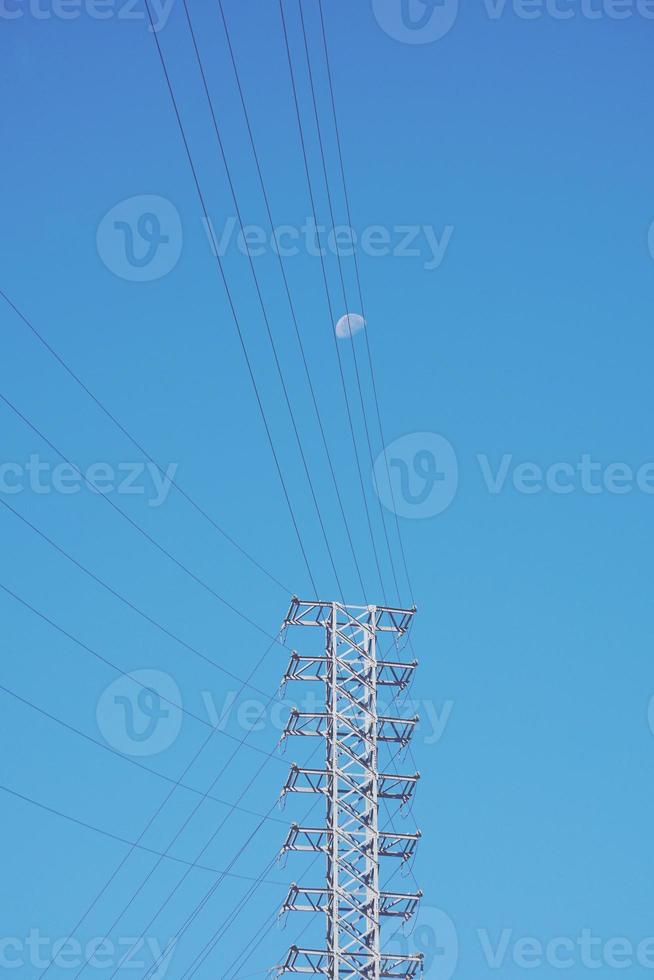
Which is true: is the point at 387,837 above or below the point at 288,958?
above

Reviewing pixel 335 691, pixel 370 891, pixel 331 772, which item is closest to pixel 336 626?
pixel 335 691

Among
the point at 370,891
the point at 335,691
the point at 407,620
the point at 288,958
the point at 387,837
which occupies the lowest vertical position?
the point at 288,958

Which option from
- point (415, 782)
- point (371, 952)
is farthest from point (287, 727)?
point (371, 952)

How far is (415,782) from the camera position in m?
34.1

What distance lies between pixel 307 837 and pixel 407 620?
7.07 m

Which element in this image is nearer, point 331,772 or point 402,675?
point 331,772

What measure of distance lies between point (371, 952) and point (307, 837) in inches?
113

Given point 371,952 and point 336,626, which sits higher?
point 336,626

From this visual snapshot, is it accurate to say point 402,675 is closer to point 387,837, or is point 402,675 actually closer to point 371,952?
point 387,837

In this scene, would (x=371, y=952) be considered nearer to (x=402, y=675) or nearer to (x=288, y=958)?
(x=288, y=958)

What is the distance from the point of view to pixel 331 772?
3225 cm

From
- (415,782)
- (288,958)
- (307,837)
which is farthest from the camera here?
(415,782)

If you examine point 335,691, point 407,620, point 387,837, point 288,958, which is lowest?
point 288,958

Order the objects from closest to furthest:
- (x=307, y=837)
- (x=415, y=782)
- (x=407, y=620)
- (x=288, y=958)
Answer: (x=288, y=958), (x=307, y=837), (x=415, y=782), (x=407, y=620)
